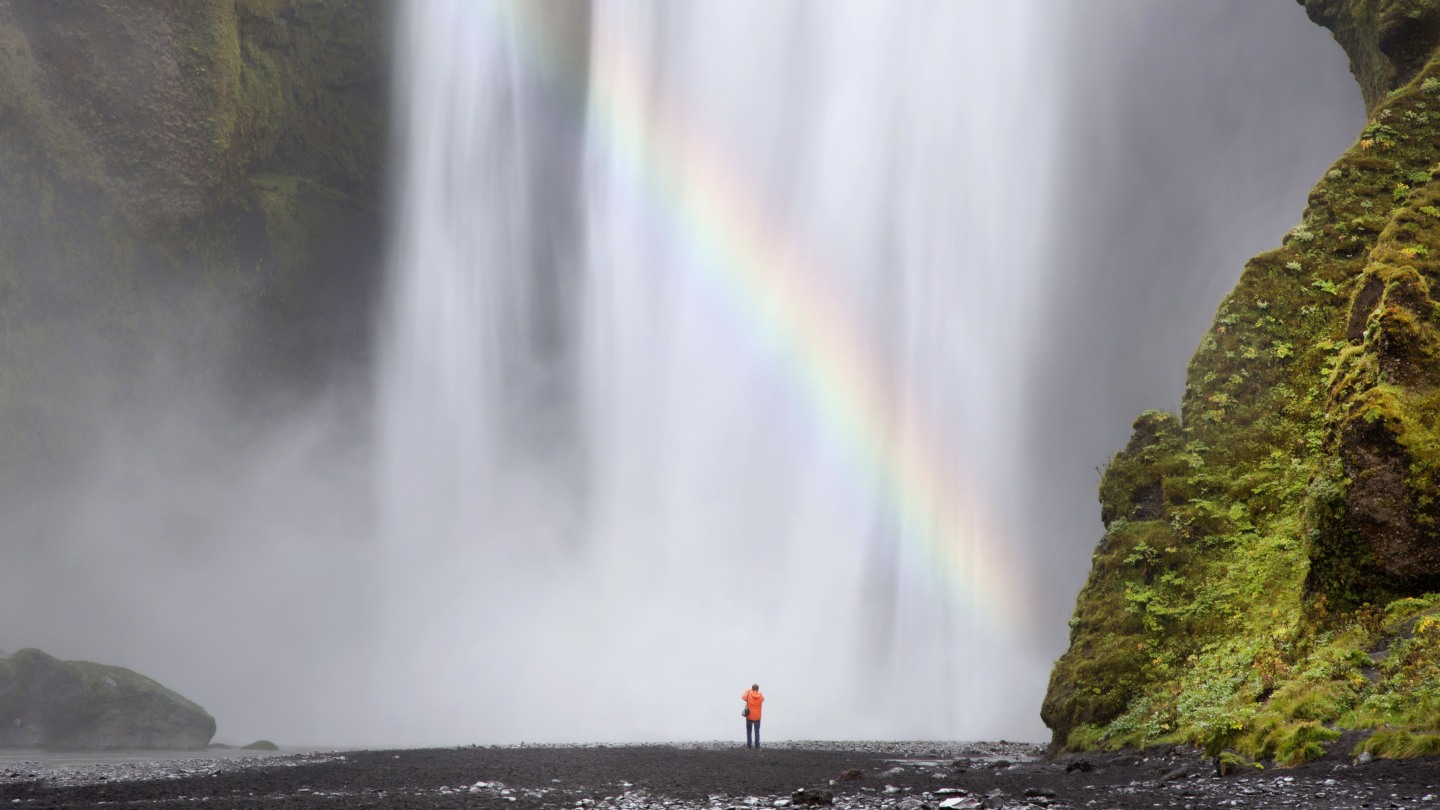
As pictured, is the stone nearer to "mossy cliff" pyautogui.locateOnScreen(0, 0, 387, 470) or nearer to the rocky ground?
the rocky ground

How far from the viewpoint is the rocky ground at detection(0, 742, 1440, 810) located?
34.4 feet

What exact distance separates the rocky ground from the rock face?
47.9 feet

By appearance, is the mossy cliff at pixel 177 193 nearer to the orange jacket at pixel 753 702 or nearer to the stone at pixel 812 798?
the orange jacket at pixel 753 702

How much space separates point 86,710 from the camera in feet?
113

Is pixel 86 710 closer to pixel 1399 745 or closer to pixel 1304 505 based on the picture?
pixel 1304 505

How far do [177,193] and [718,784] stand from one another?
51.8 m

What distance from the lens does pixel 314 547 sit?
6562 cm

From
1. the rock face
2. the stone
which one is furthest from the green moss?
the rock face

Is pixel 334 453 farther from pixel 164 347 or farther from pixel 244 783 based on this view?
pixel 244 783

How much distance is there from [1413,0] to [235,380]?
58672mm

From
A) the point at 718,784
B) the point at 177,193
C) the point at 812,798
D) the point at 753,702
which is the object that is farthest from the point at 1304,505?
the point at 177,193

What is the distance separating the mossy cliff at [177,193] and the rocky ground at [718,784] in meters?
38.2

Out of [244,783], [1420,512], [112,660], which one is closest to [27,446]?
[112,660]

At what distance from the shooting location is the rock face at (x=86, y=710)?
3375 centimetres
